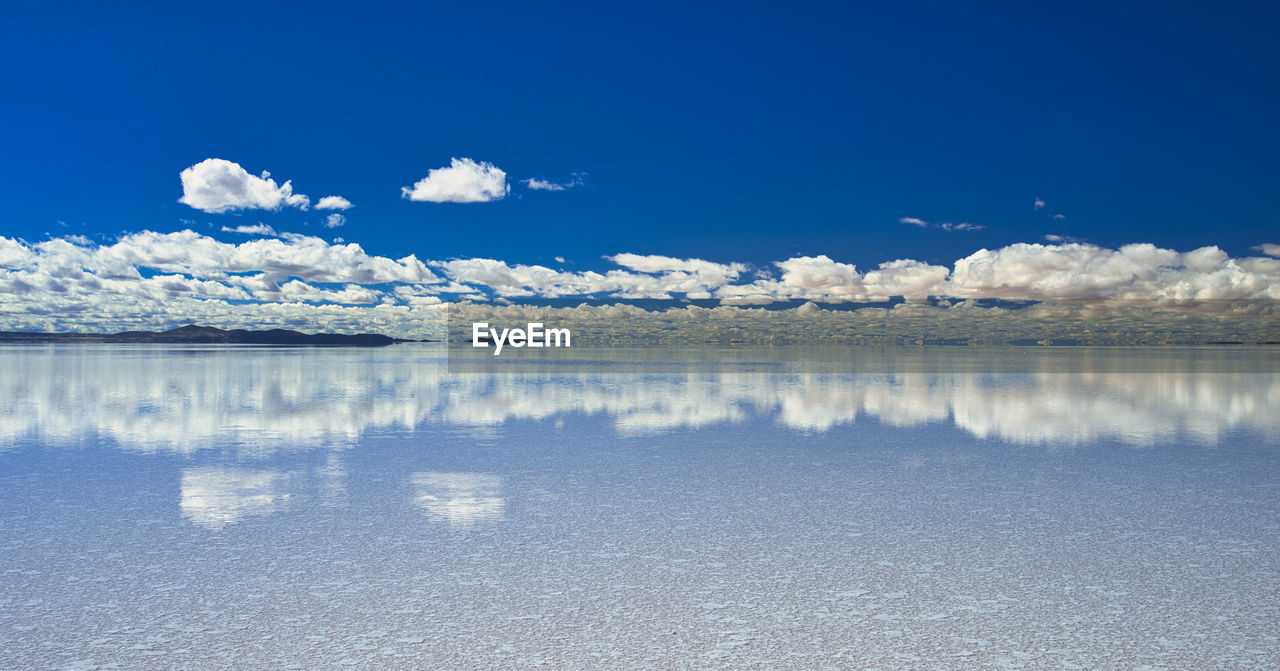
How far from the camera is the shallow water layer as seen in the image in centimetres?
535

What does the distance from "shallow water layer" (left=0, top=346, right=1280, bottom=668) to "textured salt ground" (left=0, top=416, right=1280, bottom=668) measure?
1.3 inches

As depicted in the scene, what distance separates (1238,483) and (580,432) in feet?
36.1

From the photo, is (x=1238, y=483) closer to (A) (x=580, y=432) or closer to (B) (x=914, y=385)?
(A) (x=580, y=432)

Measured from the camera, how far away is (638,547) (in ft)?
25.4

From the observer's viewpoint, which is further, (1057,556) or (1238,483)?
(1238,483)

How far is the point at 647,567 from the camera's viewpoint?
7.04 metres

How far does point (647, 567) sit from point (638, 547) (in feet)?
2.33

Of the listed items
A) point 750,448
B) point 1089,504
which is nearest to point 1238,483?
point 1089,504

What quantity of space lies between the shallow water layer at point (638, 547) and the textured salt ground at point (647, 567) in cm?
3

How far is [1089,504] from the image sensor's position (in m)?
9.83

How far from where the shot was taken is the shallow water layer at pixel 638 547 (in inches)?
211

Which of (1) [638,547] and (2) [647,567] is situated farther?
(1) [638,547]

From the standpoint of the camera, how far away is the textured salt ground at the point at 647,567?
Answer: 208 inches

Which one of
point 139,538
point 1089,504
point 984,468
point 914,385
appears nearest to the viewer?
point 139,538
